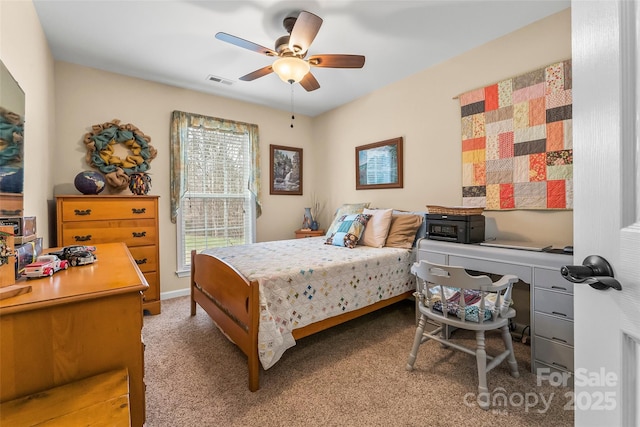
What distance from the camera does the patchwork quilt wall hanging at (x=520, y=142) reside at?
85.7 inches

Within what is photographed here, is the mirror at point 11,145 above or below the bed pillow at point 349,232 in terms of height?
above

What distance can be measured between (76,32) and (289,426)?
344cm

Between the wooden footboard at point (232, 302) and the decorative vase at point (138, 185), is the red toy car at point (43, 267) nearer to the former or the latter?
the wooden footboard at point (232, 302)

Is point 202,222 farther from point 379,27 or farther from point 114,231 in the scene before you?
point 379,27

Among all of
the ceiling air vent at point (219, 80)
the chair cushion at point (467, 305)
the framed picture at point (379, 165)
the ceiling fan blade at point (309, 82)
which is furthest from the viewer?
the framed picture at point (379, 165)

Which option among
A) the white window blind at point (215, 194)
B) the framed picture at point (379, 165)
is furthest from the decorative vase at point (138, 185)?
the framed picture at point (379, 165)

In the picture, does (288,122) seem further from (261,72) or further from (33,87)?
(33,87)

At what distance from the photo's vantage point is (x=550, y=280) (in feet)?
5.97

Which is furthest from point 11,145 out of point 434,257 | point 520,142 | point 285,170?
point 520,142

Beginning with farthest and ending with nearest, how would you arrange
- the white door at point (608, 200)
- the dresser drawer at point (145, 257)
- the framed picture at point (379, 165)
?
the framed picture at point (379, 165) → the dresser drawer at point (145, 257) → the white door at point (608, 200)

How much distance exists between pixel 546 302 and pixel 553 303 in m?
0.04

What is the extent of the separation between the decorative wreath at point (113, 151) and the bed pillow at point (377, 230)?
105 inches

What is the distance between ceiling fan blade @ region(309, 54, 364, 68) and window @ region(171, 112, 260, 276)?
1942 mm

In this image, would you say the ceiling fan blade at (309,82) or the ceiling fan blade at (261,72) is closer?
the ceiling fan blade at (261,72)
